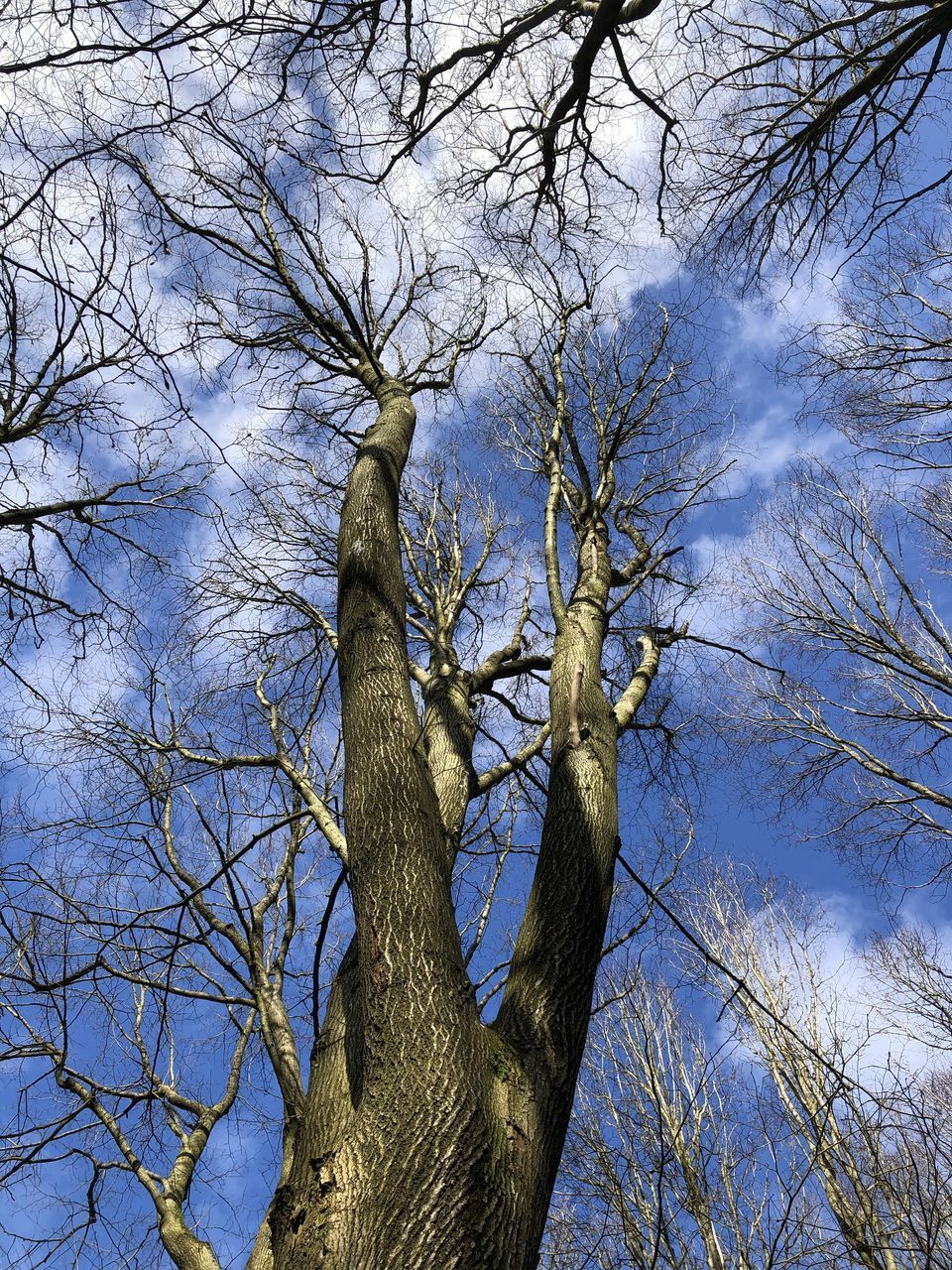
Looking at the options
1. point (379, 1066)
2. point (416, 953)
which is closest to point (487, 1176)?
point (379, 1066)

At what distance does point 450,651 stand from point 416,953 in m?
2.80

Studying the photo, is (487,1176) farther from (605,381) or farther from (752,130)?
(605,381)

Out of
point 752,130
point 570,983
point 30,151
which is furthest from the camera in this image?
point 752,130

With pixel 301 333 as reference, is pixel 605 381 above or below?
above

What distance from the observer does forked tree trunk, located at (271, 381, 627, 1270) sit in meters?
1.70

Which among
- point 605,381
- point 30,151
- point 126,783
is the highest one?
point 605,381

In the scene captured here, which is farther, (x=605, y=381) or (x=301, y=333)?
(x=605, y=381)

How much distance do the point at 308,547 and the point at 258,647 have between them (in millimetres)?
822

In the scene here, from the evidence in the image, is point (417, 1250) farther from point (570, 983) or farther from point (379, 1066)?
point (570, 983)

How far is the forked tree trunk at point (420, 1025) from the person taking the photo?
5.58 ft

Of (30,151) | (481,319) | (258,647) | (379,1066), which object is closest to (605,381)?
(481,319)

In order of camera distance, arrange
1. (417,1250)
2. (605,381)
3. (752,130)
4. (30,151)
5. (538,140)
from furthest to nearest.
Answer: (605,381), (538,140), (752,130), (30,151), (417,1250)

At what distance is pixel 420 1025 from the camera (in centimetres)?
188

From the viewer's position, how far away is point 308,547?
572 cm
